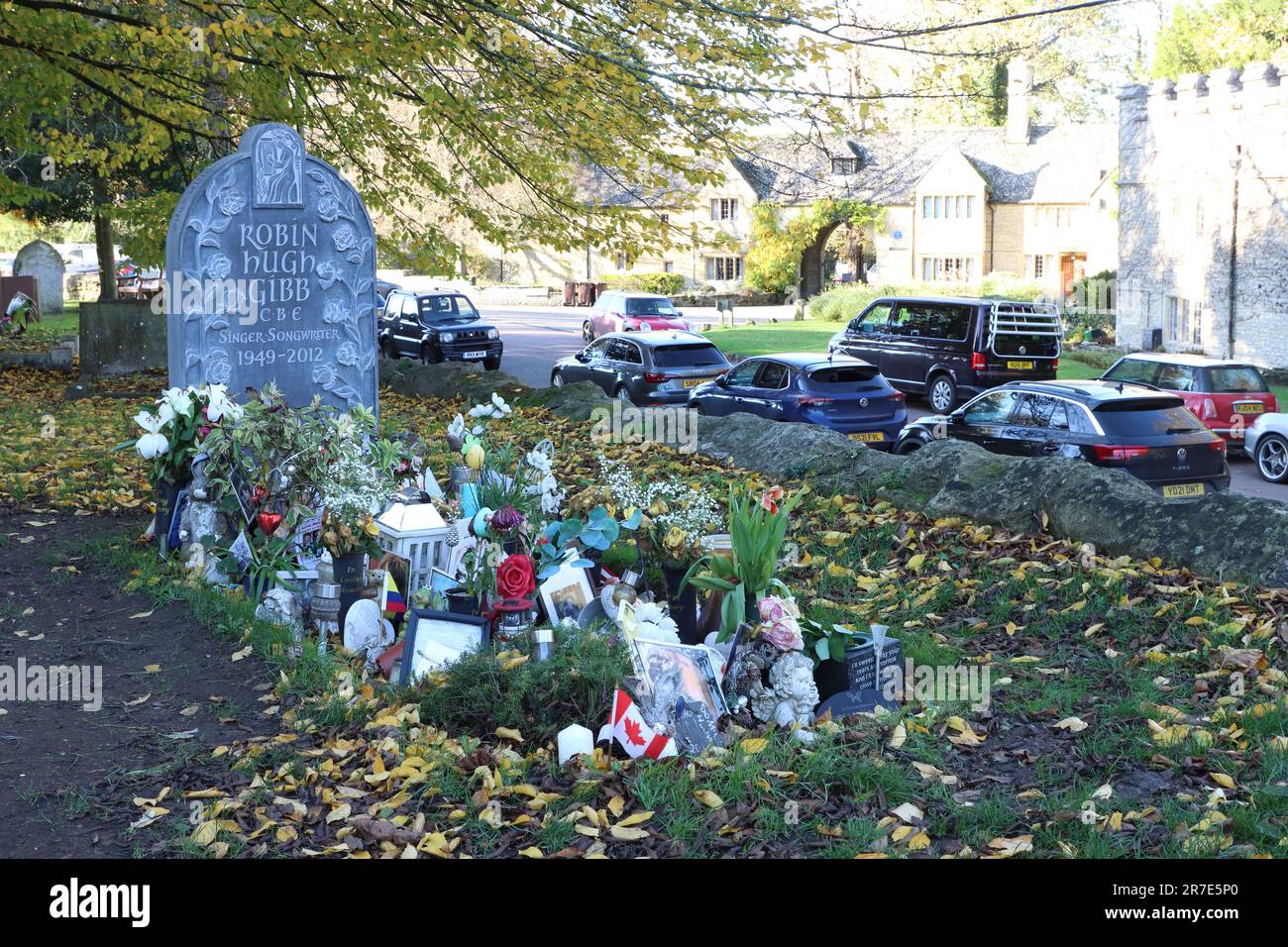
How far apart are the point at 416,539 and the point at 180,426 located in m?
2.19

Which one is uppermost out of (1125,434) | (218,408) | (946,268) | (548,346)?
(946,268)

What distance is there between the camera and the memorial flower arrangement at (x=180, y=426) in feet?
28.1

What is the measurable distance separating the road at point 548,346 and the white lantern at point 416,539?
30.1 feet

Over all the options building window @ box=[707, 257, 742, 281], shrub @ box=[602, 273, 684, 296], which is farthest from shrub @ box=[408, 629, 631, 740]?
building window @ box=[707, 257, 742, 281]

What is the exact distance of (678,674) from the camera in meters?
6.07

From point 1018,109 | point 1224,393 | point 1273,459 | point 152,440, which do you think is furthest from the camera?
point 1018,109

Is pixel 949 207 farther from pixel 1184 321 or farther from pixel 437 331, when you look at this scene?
pixel 437 331

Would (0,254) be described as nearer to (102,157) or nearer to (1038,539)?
(102,157)

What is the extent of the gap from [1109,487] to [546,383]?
1943 cm

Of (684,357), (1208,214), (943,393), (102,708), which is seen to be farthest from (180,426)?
(1208,214)

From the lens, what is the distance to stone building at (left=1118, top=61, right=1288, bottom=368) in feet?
103

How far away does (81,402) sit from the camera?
18.3 metres

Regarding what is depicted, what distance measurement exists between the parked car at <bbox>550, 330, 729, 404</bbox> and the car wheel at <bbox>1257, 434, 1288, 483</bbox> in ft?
26.9

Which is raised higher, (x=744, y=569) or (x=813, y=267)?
(x=813, y=267)
